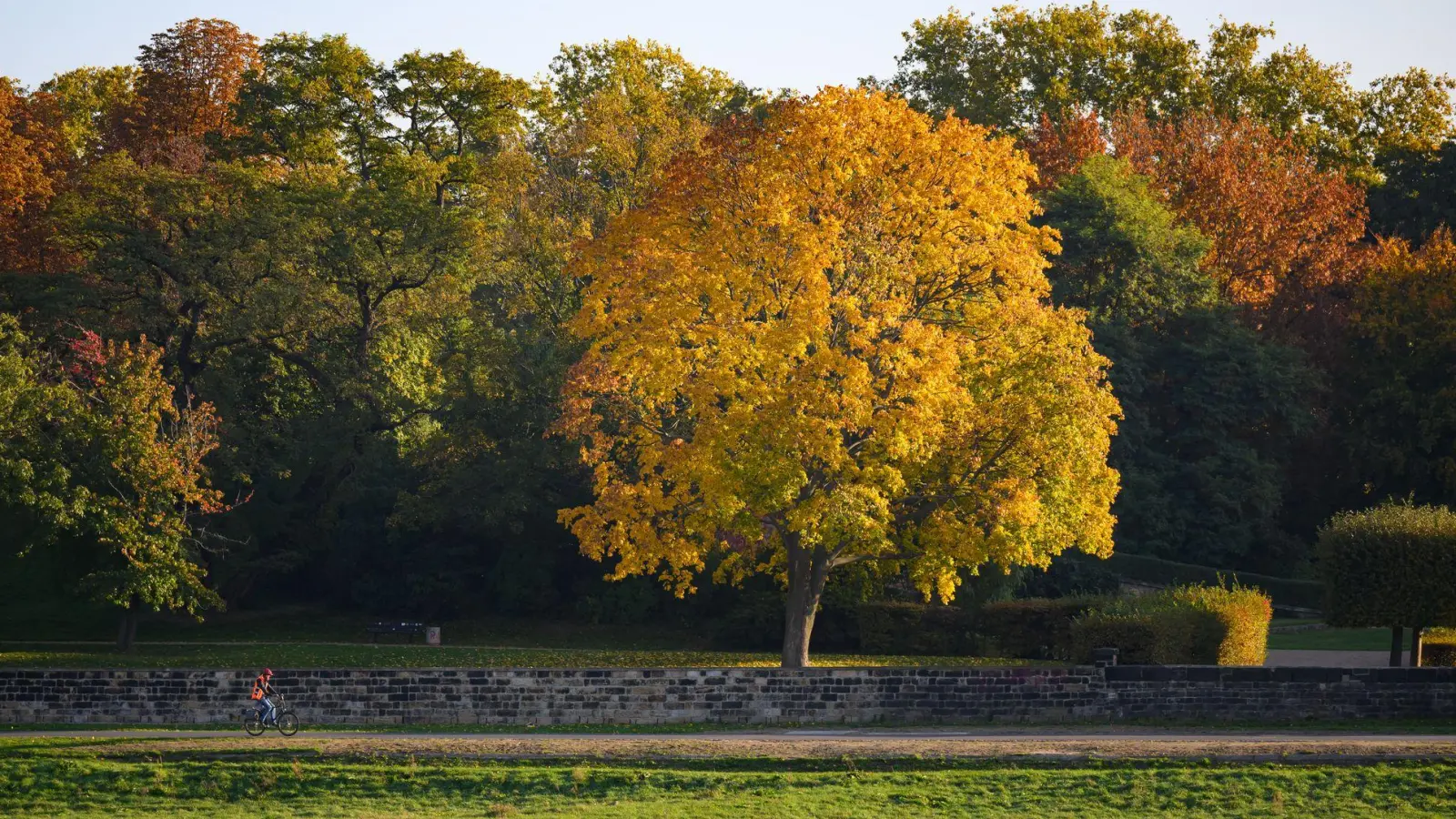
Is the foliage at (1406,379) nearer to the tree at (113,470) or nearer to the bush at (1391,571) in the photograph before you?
the bush at (1391,571)

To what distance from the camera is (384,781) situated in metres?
23.3

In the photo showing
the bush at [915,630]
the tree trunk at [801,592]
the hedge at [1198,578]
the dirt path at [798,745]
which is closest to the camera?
the dirt path at [798,745]

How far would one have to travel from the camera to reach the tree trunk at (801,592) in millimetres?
32781

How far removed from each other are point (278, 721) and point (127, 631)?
12.4m

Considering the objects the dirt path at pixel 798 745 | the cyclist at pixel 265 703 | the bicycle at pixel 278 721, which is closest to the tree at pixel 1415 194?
the dirt path at pixel 798 745

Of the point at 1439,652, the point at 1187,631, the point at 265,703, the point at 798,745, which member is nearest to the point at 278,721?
the point at 265,703

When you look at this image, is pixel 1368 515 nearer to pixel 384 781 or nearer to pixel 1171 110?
pixel 384 781

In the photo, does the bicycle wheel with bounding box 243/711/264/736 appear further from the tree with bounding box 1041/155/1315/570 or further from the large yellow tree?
the tree with bounding box 1041/155/1315/570

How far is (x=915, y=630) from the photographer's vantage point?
38375 millimetres

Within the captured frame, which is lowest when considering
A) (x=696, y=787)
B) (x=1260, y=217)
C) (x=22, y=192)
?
(x=696, y=787)

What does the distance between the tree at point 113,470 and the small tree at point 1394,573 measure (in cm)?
2475

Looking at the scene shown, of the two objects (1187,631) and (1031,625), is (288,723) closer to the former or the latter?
(1187,631)

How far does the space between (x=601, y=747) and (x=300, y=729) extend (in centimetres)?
614

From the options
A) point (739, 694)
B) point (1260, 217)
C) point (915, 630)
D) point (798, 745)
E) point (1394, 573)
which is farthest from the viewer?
point (1260, 217)
